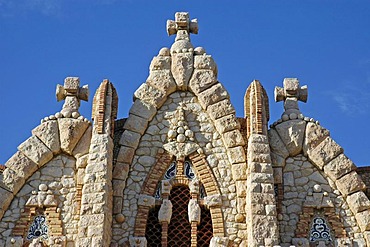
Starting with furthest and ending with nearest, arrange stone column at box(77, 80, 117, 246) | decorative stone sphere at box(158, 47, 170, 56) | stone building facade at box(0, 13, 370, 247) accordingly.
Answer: decorative stone sphere at box(158, 47, 170, 56)
stone building facade at box(0, 13, 370, 247)
stone column at box(77, 80, 117, 246)

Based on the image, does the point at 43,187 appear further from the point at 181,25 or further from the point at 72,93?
the point at 181,25

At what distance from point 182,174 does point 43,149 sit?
8.81 feet

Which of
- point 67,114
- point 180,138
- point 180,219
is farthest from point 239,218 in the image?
point 67,114

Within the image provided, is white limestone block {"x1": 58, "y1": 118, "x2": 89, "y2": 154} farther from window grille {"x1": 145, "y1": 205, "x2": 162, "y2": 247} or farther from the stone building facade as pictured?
window grille {"x1": 145, "y1": 205, "x2": 162, "y2": 247}

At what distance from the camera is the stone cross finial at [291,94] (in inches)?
671

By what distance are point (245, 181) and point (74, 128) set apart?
3.42 meters

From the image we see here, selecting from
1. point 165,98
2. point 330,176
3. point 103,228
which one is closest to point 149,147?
point 165,98

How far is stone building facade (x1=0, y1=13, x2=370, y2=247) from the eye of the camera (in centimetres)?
1550

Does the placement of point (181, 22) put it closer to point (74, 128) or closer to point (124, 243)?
point (74, 128)

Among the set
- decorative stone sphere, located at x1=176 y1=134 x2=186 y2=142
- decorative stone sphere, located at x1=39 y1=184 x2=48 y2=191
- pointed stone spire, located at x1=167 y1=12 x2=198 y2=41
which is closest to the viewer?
decorative stone sphere, located at x1=39 y1=184 x2=48 y2=191

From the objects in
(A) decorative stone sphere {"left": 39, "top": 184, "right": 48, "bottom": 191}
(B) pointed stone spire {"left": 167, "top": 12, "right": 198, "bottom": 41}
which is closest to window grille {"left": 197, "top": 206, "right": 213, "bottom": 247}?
(A) decorative stone sphere {"left": 39, "top": 184, "right": 48, "bottom": 191}

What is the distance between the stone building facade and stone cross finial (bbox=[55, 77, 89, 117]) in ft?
0.06

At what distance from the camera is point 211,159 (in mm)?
16266

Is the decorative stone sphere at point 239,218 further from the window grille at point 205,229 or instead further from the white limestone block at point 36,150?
the white limestone block at point 36,150
